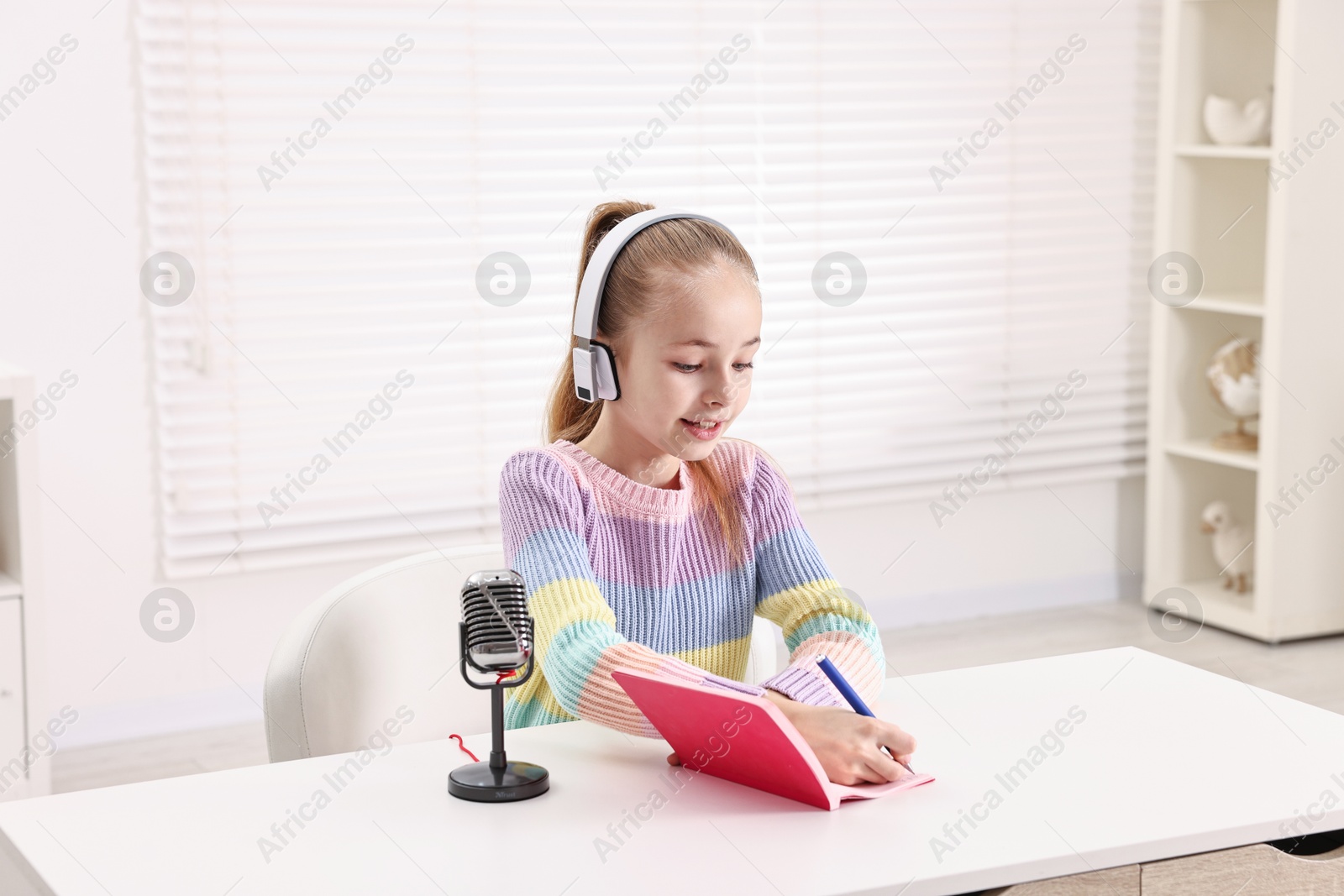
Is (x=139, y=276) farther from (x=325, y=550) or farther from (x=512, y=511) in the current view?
(x=512, y=511)

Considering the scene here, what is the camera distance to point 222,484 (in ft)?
10.3

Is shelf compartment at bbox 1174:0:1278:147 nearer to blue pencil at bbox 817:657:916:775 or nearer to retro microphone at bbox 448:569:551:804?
blue pencil at bbox 817:657:916:775

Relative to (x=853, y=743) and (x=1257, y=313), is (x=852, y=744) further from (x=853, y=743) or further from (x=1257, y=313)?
(x=1257, y=313)

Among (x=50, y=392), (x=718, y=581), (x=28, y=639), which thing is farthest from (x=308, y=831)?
(x=50, y=392)

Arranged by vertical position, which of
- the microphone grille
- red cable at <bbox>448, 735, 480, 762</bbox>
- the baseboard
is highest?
the microphone grille

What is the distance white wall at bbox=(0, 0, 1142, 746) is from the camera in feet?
9.59

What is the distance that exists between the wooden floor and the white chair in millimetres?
1473

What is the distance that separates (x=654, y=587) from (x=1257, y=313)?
255cm

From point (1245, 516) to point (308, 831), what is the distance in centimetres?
340

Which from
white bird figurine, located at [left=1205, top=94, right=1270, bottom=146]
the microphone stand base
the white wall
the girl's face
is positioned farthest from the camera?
white bird figurine, located at [left=1205, top=94, right=1270, bottom=146]

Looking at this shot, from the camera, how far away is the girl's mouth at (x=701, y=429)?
1.45m

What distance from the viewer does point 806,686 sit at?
4.49ft

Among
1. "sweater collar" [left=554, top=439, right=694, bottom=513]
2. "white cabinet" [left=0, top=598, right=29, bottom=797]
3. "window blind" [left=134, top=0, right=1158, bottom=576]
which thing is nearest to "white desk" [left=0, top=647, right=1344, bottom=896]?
"sweater collar" [left=554, top=439, right=694, bottom=513]

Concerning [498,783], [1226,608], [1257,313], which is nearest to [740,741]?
[498,783]
